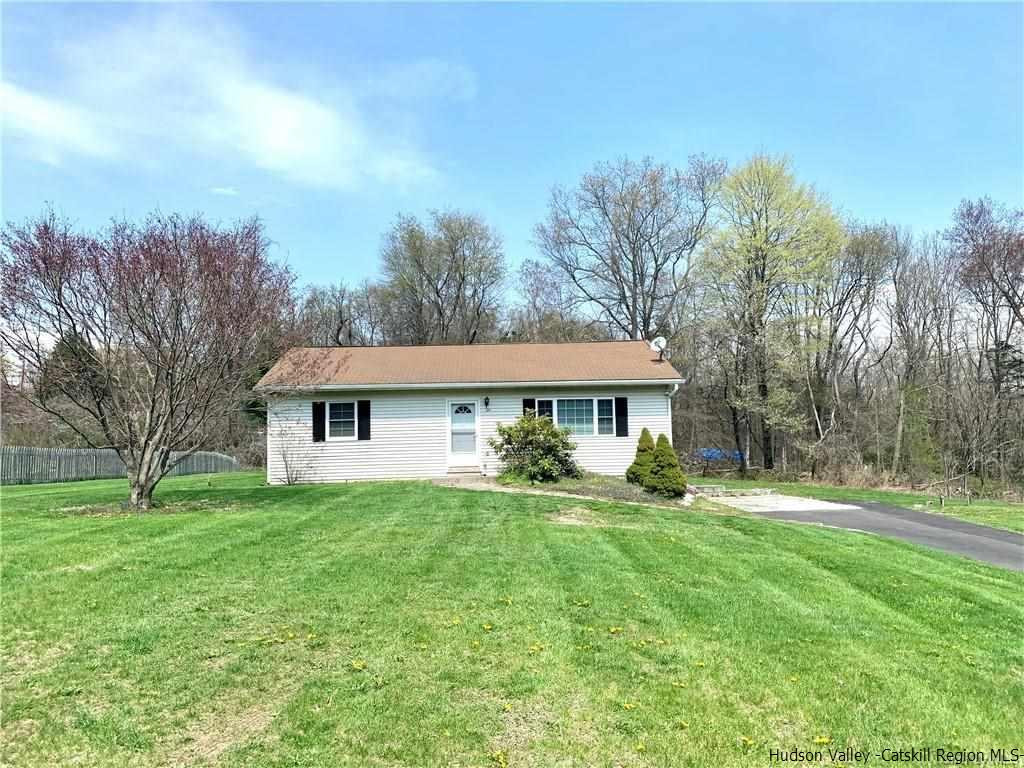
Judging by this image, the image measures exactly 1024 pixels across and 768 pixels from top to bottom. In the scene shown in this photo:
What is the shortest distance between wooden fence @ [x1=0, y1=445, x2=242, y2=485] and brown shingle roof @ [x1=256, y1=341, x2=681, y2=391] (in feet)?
19.7

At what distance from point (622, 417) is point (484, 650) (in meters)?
13.7

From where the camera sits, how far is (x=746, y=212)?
25969 mm

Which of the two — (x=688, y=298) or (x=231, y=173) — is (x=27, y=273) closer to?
A: (x=231, y=173)

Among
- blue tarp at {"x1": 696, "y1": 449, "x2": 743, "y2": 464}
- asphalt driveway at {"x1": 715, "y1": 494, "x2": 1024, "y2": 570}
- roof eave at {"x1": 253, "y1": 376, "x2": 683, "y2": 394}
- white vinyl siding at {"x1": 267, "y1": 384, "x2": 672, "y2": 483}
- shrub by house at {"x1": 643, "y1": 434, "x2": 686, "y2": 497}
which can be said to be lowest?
asphalt driveway at {"x1": 715, "y1": 494, "x2": 1024, "y2": 570}

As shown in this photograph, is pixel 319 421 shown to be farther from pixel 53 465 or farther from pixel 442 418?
pixel 53 465

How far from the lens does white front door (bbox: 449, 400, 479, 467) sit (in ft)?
57.4

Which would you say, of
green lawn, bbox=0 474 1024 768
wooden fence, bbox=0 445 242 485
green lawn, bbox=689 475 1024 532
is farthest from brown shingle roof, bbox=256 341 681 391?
green lawn, bbox=0 474 1024 768

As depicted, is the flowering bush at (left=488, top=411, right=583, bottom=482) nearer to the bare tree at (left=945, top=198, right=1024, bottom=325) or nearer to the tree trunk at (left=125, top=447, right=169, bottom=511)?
the tree trunk at (left=125, top=447, right=169, bottom=511)

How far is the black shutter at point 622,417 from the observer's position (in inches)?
695

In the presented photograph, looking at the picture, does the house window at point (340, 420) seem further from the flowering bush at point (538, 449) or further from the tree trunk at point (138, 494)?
the tree trunk at point (138, 494)

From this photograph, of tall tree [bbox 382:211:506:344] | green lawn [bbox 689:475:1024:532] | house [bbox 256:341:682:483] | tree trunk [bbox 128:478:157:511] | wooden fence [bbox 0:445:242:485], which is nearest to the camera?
tree trunk [bbox 128:478:157:511]

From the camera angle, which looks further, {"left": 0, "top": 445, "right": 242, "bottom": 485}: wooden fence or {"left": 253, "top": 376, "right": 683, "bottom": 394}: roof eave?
{"left": 0, "top": 445, "right": 242, "bottom": 485}: wooden fence

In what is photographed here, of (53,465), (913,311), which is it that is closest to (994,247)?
(913,311)

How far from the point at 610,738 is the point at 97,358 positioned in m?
9.83
